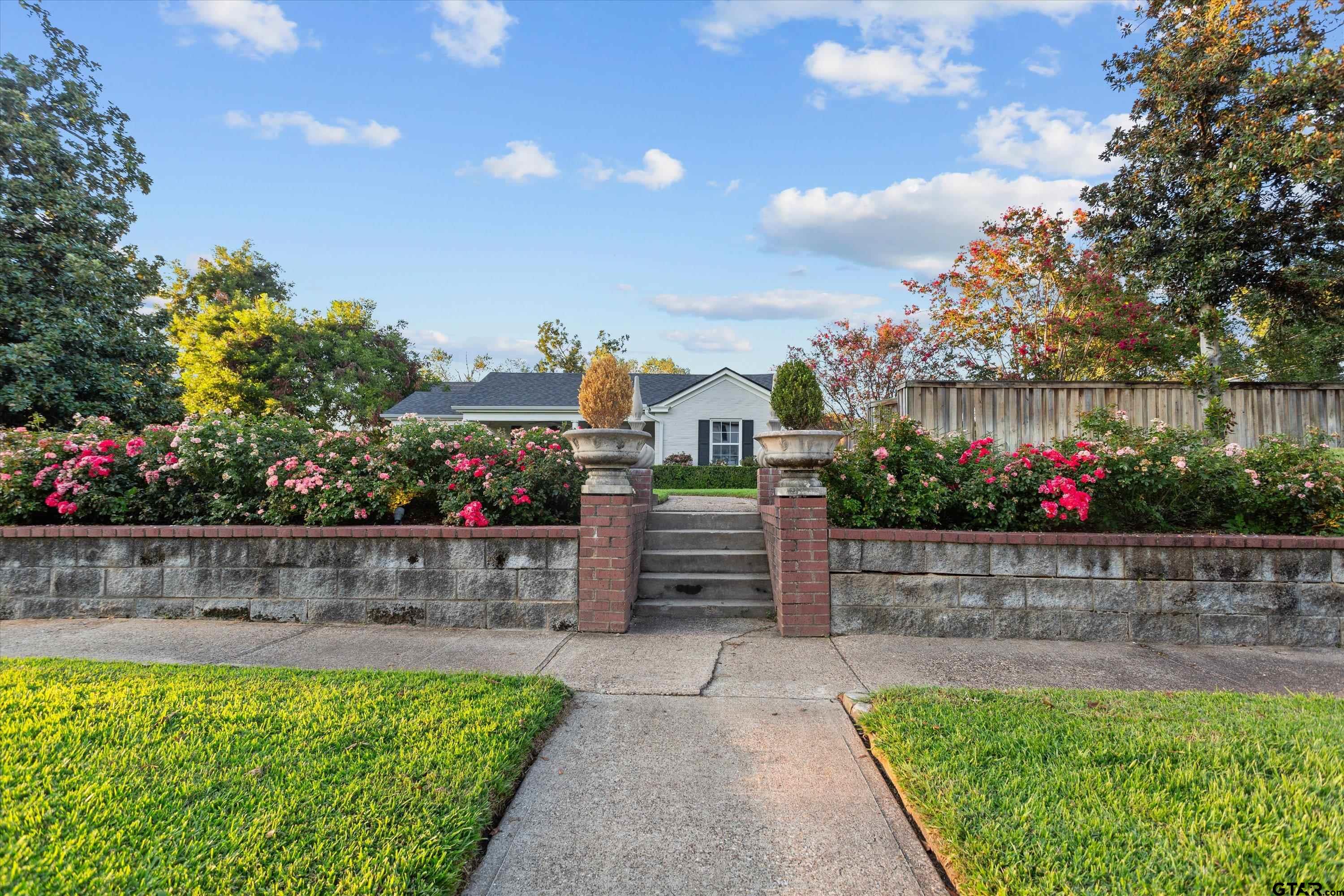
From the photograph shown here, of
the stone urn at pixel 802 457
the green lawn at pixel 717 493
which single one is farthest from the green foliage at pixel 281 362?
the stone urn at pixel 802 457

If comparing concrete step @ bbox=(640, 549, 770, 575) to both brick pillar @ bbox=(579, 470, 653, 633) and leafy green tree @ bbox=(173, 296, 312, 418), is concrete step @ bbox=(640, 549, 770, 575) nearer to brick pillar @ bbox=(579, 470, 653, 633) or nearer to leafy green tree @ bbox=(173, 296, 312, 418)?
brick pillar @ bbox=(579, 470, 653, 633)

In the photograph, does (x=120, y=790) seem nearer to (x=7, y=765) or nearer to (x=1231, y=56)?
(x=7, y=765)

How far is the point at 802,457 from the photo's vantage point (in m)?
4.72

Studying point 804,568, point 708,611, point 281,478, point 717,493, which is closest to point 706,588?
point 708,611

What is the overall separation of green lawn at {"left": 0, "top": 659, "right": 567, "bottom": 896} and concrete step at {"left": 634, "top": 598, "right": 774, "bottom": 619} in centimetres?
164

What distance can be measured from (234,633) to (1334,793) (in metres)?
6.15

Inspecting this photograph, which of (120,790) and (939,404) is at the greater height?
(939,404)

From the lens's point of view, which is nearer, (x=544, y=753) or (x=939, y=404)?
(x=544, y=753)

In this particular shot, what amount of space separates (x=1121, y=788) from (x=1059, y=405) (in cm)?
863

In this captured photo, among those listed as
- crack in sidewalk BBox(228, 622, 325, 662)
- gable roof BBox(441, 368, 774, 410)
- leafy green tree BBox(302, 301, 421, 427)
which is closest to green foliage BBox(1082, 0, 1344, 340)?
gable roof BBox(441, 368, 774, 410)

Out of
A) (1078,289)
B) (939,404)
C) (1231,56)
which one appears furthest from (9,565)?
(1231,56)

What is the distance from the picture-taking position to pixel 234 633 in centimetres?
461

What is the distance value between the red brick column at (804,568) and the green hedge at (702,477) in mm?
12698

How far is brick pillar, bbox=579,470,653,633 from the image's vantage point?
4.68 metres
